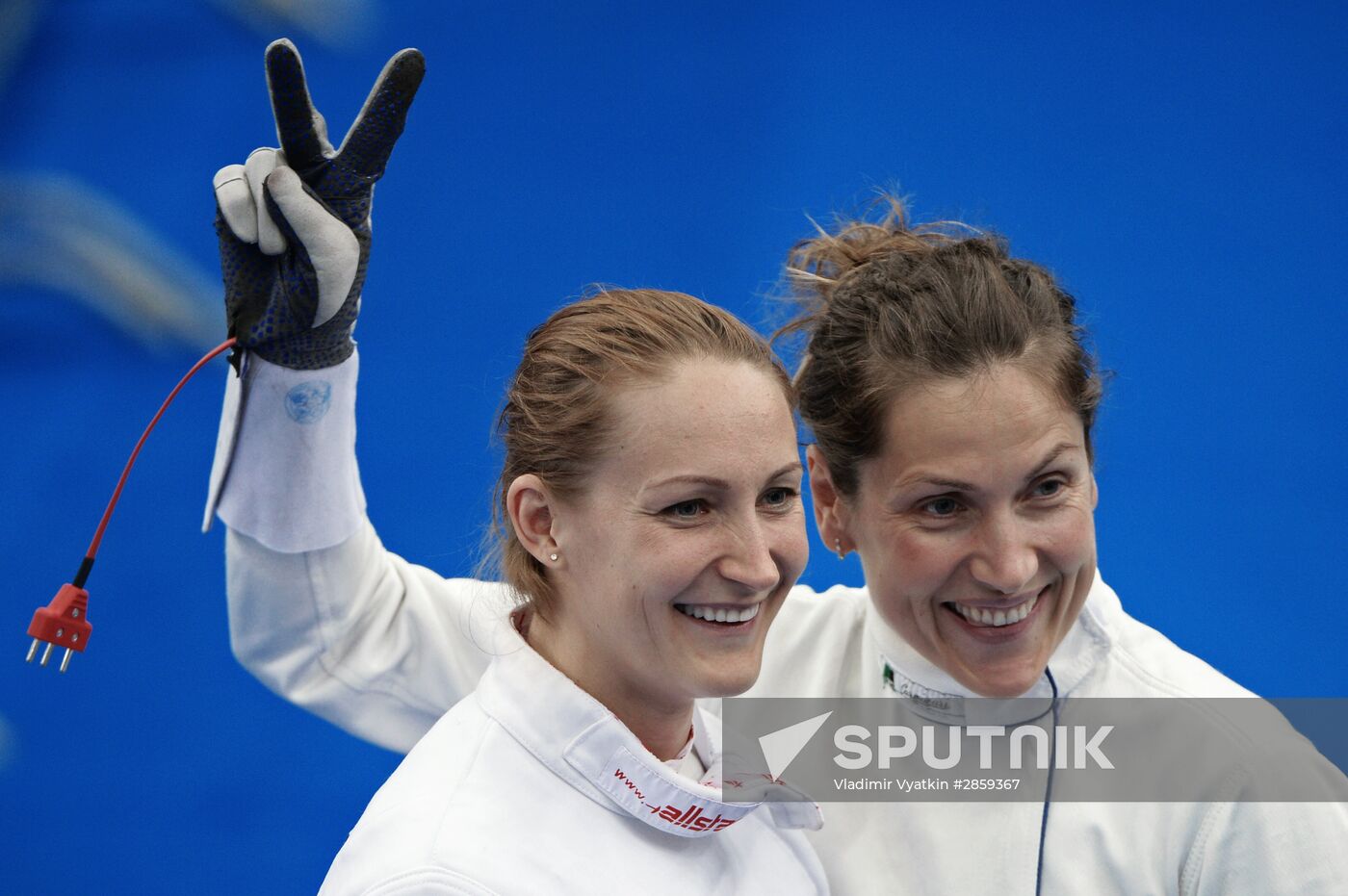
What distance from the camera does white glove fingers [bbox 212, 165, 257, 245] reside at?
5.07 ft

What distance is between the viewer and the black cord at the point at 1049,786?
4.75 ft

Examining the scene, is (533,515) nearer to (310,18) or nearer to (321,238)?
(321,238)

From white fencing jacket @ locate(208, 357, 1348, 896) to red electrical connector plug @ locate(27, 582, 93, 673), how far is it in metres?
0.31

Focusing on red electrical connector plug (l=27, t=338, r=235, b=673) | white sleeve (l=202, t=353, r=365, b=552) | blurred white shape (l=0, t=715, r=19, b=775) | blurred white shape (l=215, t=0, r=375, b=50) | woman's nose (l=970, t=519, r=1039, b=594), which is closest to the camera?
woman's nose (l=970, t=519, r=1039, b=594)

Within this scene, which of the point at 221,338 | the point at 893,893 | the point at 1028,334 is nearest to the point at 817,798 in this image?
the point at 893,893

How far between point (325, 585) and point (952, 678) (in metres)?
0.86

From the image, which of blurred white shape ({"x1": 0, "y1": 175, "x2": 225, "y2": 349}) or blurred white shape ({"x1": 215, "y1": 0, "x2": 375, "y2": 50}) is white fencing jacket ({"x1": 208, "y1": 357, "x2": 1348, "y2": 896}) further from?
blurred white shape ({"x1": 215, "y1": 0, "x2": 375, "y2": 50})

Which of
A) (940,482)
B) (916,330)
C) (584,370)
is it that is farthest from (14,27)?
(940,482)

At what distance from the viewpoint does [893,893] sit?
1496 millimetres

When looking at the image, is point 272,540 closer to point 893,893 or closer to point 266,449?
point 266,449

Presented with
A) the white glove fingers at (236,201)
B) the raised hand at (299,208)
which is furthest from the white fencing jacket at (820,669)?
the white glove fingers at (236,201)

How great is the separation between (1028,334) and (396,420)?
2197 millimetres

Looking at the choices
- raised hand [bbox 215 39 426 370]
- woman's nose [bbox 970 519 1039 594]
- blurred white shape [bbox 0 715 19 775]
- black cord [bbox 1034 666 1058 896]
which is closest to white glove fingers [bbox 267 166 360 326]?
raised hand [bbox 215 39 426 370]

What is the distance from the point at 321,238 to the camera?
1555 mm
